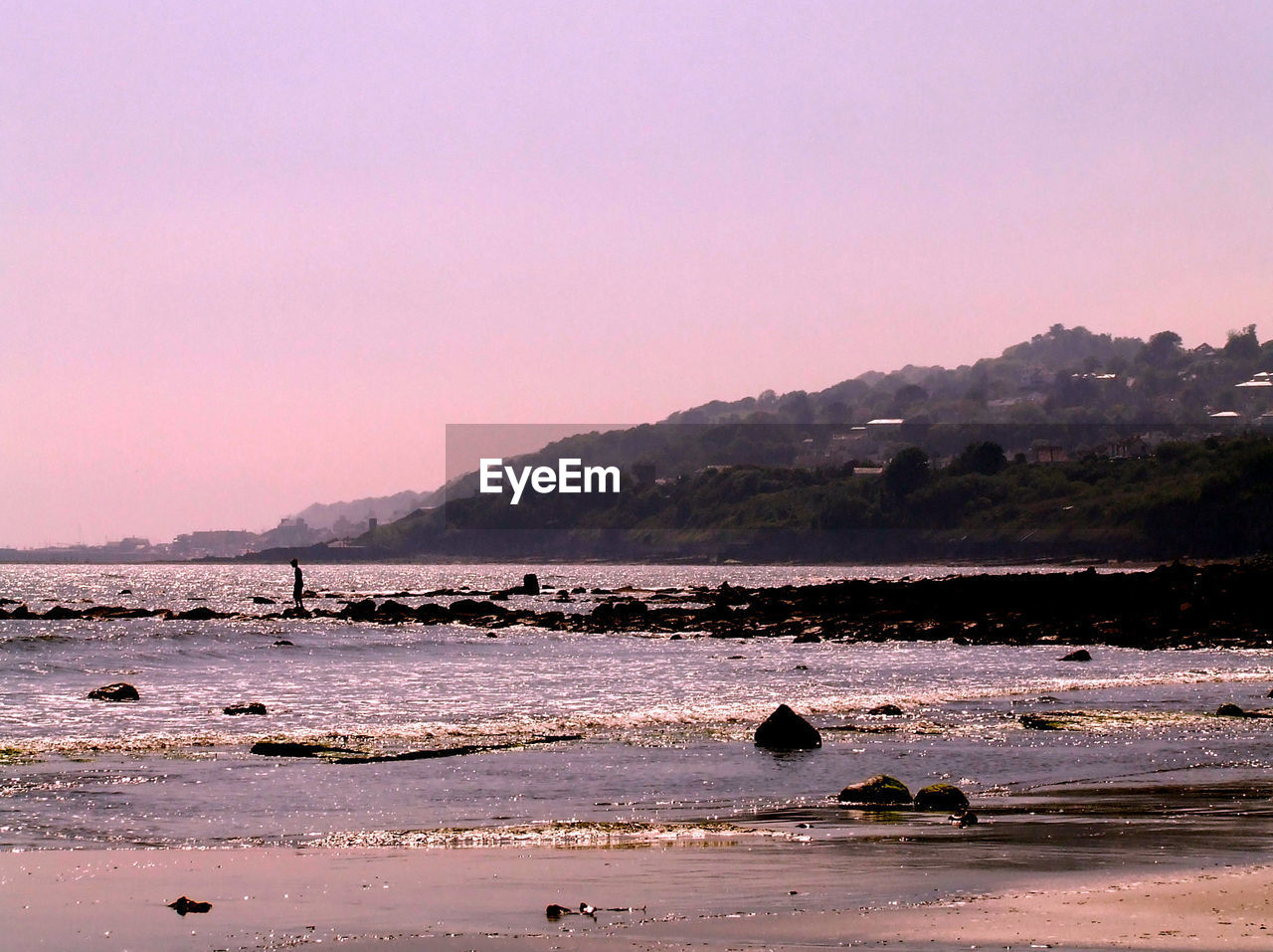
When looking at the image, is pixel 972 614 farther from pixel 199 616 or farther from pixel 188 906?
pixel 188 906

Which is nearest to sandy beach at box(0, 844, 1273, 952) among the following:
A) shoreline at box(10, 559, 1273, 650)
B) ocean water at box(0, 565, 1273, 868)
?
ocean water at box(0, 565, 1273, 868)

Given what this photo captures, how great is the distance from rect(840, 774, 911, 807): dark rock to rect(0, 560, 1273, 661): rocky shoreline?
24426mm

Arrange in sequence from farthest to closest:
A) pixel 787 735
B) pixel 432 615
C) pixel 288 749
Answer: pixel 432 615 → pixel 787 735 → pixel 288 749

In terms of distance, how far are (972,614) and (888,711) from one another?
105 ft

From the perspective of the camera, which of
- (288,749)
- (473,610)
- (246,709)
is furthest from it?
(473,610)

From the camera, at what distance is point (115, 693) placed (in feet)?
89.9

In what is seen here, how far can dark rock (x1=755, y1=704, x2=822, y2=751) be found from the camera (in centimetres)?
1930

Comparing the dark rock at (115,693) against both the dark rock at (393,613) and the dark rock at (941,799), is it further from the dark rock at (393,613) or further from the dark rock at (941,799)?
the dark rock at (393,613)

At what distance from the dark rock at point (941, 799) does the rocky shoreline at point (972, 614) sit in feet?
80.7

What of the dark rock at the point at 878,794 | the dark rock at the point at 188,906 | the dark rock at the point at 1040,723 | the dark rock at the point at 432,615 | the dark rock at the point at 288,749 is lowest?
the dark rock at the point at 432,615

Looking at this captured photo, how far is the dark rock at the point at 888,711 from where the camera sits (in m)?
24.3

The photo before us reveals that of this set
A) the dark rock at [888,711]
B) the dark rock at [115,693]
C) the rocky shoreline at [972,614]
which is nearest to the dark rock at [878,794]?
the dark rock at [888,711]

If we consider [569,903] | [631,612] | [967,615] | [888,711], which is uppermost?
[569,903]

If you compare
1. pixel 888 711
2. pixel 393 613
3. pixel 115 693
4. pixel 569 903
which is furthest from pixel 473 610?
pixel 569 903
